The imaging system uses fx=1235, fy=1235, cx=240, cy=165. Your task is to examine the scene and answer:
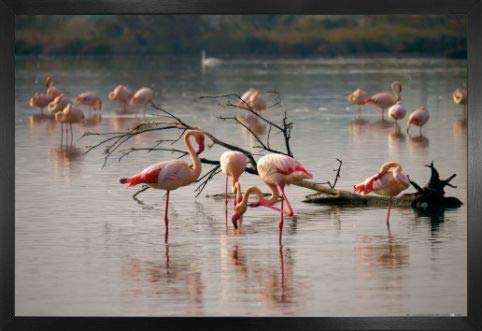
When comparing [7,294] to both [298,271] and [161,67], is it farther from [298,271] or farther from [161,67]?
[161,67]

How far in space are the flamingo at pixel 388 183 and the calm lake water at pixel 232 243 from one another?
0.12 m

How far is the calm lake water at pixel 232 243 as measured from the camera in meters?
3.97

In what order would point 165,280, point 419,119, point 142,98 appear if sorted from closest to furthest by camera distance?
point 165,280, point 419,119, point 142,98

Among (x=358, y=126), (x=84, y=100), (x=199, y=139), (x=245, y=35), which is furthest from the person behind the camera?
(x=245, y=35)

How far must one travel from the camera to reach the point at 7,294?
379cm

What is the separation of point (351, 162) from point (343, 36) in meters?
11.2

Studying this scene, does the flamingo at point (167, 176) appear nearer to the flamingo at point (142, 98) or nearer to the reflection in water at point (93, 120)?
the reflection in water at point (93, 120)

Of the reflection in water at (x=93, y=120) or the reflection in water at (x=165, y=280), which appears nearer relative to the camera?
the reflection in water at (x=165, y=280)

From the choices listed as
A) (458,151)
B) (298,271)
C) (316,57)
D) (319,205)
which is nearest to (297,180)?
(319,205)

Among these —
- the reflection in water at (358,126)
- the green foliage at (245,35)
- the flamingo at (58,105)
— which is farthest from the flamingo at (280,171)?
the green foliage at (245,35)

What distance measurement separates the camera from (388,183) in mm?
5156

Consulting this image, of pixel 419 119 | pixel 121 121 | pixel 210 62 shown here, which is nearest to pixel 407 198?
pixel 419 119

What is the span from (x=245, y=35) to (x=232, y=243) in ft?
46.1

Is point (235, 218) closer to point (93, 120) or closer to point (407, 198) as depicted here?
point (407, 198)
